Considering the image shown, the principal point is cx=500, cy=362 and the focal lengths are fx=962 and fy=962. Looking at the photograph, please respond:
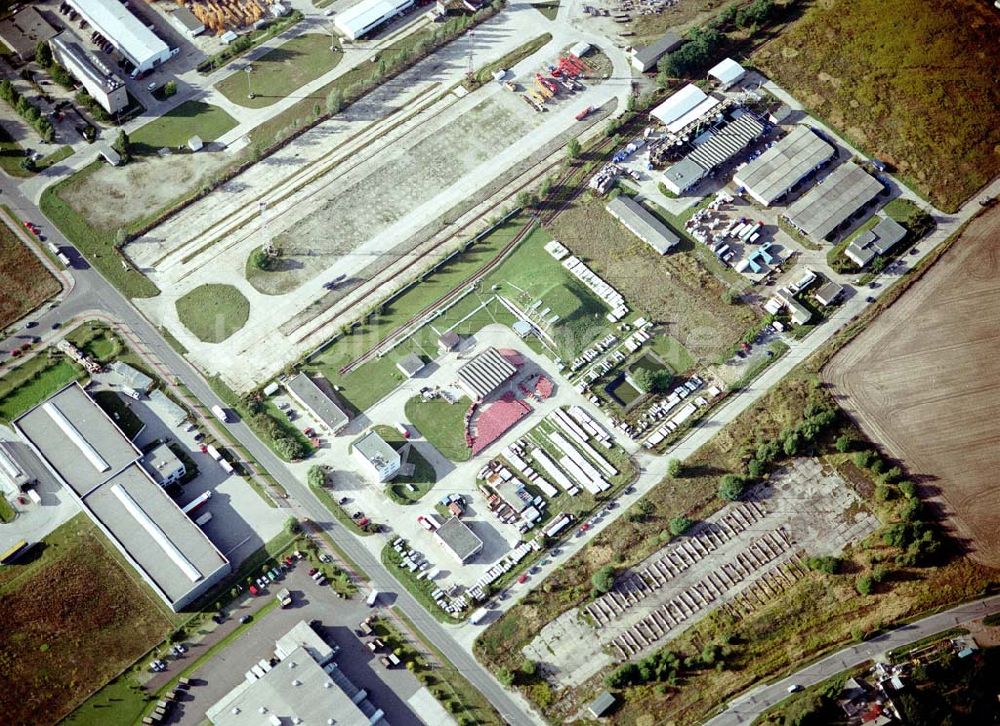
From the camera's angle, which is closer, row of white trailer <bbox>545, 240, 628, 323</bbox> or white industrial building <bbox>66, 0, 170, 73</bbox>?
row of white trailer <bbox>545, 240, 628, 323</bbox>

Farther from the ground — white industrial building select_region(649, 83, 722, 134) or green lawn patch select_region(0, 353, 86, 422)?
green lawn patch select_region(0, 353, 86, 422)

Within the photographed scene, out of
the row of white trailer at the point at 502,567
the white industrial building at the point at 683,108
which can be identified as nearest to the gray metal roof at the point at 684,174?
the white industrial building at the point at 683,108

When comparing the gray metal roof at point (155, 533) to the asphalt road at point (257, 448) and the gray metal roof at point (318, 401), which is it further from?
the gray metal roof at point (318, 401)

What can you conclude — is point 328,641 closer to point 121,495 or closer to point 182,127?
point 121,495

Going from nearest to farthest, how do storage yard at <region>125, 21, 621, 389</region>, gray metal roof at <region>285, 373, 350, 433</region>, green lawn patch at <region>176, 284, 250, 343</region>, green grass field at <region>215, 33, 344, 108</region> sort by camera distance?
gray metal roof at <region>285, 373, 350, 433</region>
green lawn patch at <region>176, 284, 250, 343</region>
storage yard at <region>125, 21, 621, 389</region>
green grass field at <region>215, 33, 344, 108</region>

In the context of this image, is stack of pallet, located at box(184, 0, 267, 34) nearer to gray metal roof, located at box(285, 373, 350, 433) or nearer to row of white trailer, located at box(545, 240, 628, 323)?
row of white trailer, located at box(545, 240, 628, 323)

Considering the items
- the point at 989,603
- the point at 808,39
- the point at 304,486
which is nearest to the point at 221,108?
the point at 304,486

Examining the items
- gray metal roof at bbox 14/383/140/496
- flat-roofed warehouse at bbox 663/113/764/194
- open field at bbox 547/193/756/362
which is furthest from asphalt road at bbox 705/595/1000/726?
gray metal roof at bbox 14/383/140/496
